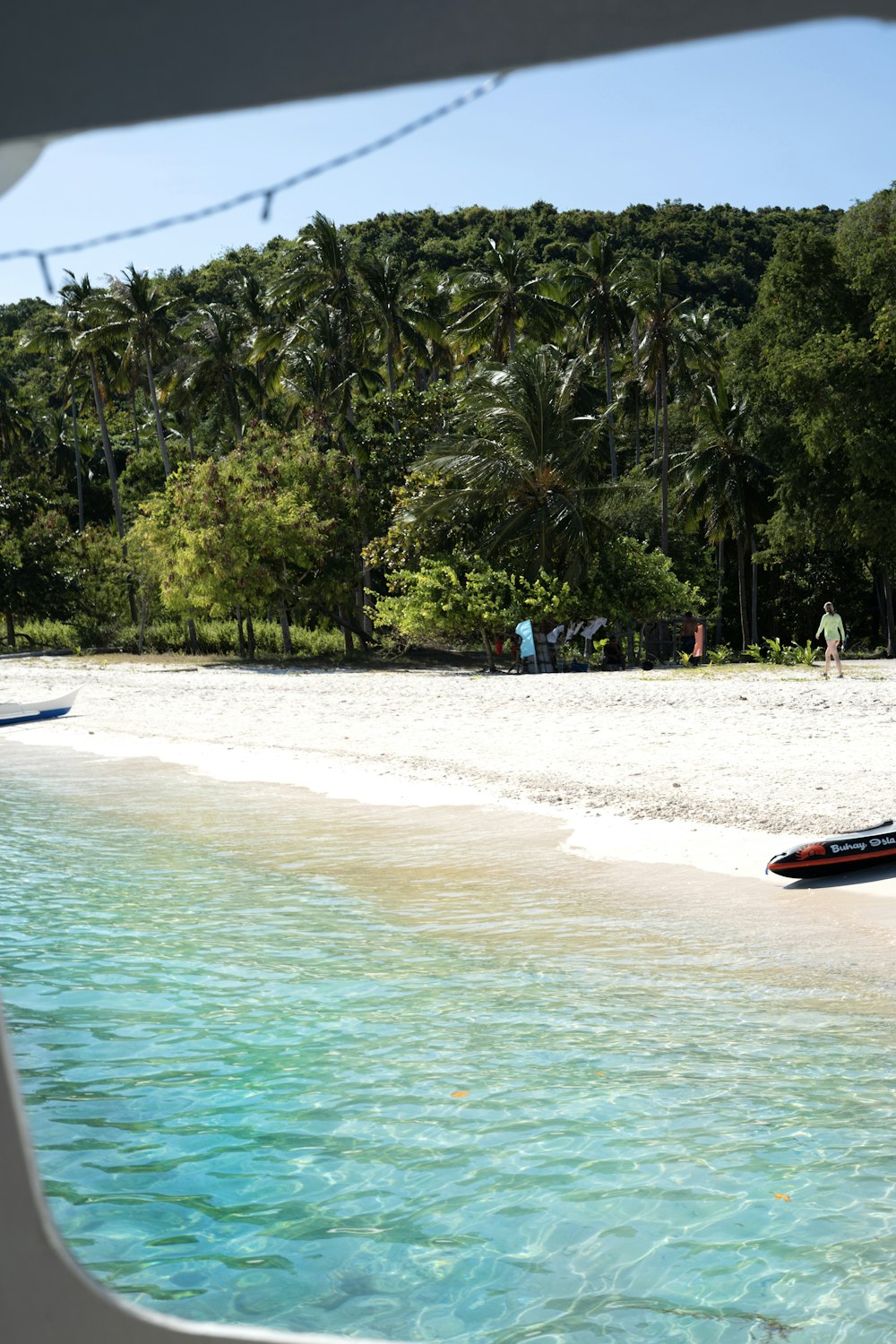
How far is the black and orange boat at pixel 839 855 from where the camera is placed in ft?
29.8


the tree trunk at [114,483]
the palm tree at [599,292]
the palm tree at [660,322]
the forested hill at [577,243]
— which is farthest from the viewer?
the forested hill at [577,243]

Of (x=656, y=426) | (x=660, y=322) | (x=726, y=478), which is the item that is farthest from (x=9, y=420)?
(x=726, y=478)

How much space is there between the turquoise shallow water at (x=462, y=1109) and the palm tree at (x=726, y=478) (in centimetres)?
2928

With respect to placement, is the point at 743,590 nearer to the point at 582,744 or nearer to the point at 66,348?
the point at 582,744

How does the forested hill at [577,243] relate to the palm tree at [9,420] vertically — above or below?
above

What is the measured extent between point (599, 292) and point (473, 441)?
14087 mm

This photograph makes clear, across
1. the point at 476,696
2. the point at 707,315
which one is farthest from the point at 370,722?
the point at 707,315

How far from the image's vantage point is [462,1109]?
6031mm

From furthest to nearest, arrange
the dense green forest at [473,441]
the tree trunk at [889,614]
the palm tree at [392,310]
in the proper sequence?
1. the palm tree at [392,310]
2. the tree trunk at [889,614]
3. the dense green forest at [473,441]

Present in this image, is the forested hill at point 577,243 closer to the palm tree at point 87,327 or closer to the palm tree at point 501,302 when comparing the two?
the palm tree at point 87,327

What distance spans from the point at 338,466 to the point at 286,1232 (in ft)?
89.2

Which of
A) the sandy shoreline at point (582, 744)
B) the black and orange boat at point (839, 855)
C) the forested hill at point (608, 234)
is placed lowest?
the black and orange boat at point (839, 855)

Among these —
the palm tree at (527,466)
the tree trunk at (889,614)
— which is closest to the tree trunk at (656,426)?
the tree trunk at (889,614)

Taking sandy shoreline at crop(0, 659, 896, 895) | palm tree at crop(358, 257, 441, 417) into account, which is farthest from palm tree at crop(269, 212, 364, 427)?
sandy shoreline at crop(0, 659, 896, 895)
